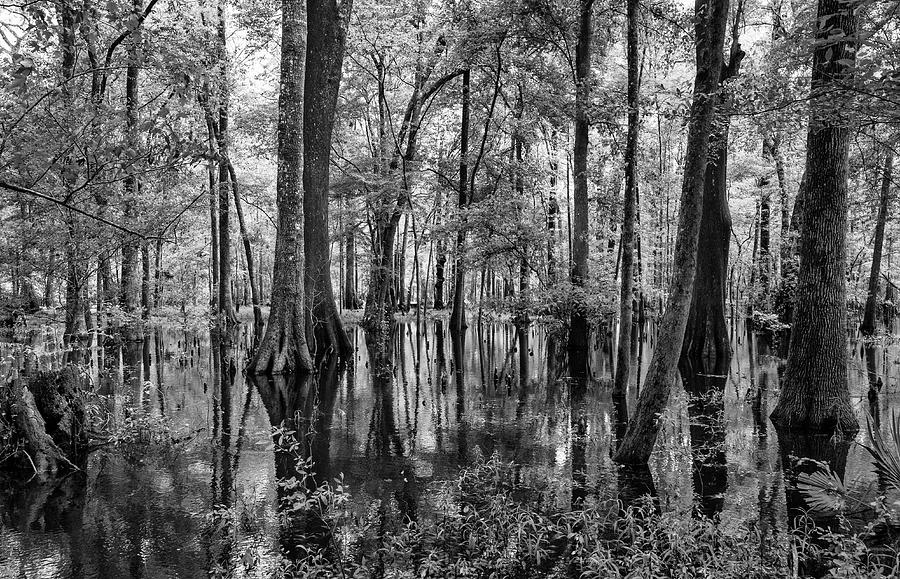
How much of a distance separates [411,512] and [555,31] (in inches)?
558

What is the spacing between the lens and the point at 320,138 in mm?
15602

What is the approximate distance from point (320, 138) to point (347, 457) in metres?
10.8

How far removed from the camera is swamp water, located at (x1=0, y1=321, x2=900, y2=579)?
15.2ft

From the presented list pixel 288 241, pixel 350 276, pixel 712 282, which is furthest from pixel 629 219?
pixel 350 276

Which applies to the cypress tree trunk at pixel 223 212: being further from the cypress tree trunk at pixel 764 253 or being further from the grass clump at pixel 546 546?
the cypress tree trunk at pixel 764 253

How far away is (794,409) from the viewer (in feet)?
26.9

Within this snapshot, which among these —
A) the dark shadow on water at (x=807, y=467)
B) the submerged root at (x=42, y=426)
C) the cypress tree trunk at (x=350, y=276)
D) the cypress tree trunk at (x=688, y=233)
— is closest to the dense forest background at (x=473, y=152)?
the cypress tree trunk at (x=688, y=233)

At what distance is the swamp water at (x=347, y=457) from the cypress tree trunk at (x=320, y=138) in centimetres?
267

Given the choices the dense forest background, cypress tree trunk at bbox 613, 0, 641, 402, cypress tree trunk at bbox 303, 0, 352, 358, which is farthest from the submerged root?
cypress tree trunk at bbox 303, 0, 352, 358

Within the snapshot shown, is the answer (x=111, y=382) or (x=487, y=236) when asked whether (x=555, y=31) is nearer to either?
(x=487, y=236)

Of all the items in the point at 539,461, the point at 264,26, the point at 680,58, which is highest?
the point at 264,26

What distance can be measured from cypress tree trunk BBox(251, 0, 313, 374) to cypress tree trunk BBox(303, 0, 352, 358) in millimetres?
2644

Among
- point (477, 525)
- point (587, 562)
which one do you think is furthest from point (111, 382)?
point (587, 562)

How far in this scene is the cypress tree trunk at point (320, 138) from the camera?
610 inches
